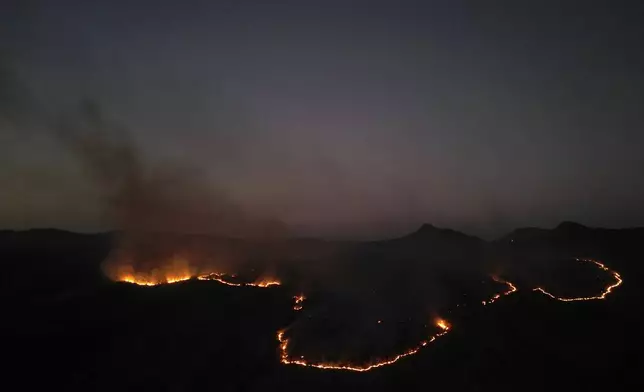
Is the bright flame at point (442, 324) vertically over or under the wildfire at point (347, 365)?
over

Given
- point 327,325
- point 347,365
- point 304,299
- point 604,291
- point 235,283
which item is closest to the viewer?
point 347,365

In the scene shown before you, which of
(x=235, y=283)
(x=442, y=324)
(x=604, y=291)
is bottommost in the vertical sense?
(x=442, y=324)

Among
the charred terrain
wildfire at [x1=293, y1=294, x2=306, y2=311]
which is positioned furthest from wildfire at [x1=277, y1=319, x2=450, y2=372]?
wildfire at [x1=293, y1=294, x2=306, y2=311]

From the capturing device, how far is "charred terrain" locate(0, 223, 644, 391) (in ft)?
82.4

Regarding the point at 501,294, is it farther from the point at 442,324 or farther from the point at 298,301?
the point at 298,301

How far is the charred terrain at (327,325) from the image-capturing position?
25.1 m

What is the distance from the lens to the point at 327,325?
104 ft

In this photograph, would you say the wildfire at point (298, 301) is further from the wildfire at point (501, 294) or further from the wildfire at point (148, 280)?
the wildfire at point (501, 294)

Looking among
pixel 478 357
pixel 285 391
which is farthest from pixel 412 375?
pixel 285 391

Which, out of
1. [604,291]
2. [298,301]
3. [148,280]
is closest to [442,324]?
[298,301]

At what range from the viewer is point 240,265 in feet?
154

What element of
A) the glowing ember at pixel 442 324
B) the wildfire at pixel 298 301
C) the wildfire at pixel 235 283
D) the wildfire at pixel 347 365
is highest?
the wildfire at pixel 235 283

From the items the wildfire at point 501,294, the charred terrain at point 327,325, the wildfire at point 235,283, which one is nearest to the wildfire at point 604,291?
the charred terrain at point 327,325

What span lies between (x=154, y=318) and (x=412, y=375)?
19643 millimetres
